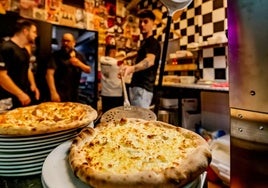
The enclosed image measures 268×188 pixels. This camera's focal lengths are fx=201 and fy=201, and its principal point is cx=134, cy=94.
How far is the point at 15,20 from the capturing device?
1.87m

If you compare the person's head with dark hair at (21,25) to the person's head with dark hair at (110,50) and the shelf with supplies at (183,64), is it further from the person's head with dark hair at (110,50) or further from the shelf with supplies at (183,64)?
the shelf with supplies at (183,64)

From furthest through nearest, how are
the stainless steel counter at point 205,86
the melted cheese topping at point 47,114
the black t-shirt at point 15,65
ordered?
1. the black t-shirt at point 15,65
2. the stainless steel counter at point 205,86
3. the melted cheese topping at point 47,114

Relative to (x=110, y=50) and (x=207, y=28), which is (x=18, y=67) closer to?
(x=110, y=50)

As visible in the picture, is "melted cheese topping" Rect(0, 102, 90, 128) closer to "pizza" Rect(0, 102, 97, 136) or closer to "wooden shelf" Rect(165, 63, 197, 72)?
"pizza" Rect(0, 102, 97, 136)

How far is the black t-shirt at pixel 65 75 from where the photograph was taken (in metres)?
2.17

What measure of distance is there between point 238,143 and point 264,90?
0.57 ft

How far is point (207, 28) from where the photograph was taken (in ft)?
7.42

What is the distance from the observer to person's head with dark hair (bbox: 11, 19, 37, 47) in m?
1.88

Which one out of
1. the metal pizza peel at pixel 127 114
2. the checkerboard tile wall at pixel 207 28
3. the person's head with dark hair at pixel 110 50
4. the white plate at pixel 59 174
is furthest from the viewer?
the person's head with dark hair at pixel 110 50

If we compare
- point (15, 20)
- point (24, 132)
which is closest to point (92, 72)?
point (15, 20)

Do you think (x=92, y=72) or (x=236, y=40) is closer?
(x=236, y=40)

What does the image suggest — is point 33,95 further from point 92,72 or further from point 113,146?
point 113,146

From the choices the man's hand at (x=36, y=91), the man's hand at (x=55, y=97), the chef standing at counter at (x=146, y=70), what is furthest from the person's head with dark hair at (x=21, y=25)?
the chef standing at counter at (x=146, y=70)

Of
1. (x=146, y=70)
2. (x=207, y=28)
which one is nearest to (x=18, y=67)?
(x=146, y=70)
